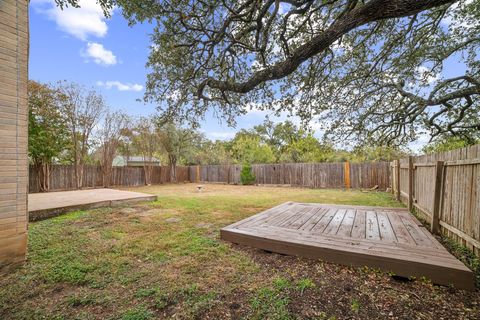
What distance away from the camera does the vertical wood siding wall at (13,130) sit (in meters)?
2.24

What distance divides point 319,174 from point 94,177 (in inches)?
502

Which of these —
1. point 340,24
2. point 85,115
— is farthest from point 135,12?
point 85,115

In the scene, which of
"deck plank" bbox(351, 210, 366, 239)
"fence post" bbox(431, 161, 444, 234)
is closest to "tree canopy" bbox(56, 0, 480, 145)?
"deck plank" bbox(351, 210, 366, 239)

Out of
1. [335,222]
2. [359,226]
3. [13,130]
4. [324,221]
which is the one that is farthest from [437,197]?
[13,130]

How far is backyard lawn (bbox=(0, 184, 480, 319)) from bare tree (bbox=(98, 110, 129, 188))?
10.0 meters

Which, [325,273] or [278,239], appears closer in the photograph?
[325,273]

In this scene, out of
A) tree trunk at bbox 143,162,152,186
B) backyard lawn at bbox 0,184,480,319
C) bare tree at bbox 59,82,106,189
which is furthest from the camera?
tree trunk at bbox 143,162,152,186

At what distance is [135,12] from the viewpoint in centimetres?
334

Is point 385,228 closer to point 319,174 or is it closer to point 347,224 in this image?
point 347,224

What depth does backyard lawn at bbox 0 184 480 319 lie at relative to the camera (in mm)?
1581

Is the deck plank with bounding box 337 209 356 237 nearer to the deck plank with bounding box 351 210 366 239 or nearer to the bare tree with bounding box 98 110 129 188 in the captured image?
the deck plank with bounding box 351 210 366 239

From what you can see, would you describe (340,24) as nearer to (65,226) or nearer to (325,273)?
(325,273)

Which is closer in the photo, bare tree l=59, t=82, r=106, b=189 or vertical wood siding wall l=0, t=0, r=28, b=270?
vertical wood siding wall l=0, t=0, r=28, b=270

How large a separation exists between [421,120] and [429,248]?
5.86 metres
